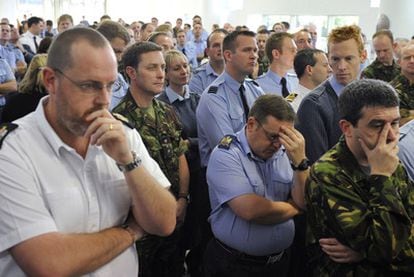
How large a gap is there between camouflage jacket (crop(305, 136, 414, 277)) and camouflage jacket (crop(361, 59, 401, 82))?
10.2ft

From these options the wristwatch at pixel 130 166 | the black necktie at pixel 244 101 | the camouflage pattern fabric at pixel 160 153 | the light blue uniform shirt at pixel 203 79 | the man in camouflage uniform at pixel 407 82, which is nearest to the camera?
the wristwatch at pixel 130 166

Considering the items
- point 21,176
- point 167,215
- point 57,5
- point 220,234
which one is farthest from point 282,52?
point 57,5

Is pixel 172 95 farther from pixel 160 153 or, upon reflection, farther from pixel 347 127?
pixel 347 127

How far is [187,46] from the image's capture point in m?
8.62

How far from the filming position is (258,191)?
212 cm

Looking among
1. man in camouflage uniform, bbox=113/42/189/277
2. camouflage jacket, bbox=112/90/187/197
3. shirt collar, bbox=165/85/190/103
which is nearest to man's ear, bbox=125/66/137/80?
man in camouflage uniform, bbox=113/42/189/277

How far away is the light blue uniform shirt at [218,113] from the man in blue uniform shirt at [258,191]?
692mm

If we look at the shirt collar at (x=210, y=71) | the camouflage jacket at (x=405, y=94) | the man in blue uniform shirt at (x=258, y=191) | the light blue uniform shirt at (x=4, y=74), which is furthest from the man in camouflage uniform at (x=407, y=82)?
the light blue uniform shirt at (x=4, y=74)

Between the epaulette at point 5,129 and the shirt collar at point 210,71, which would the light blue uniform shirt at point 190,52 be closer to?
the shirt collar at point 210,71

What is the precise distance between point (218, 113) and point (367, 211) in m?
1.51

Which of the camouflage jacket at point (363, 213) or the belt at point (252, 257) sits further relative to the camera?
the belt at point (252, 257)

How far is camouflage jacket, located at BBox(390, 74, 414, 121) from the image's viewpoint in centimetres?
278

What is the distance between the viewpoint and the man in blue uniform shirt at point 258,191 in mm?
2037

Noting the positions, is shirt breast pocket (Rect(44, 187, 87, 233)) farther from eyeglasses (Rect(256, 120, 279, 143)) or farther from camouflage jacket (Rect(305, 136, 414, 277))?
eyeglasses (Rect(256, 120, 279, 143))
